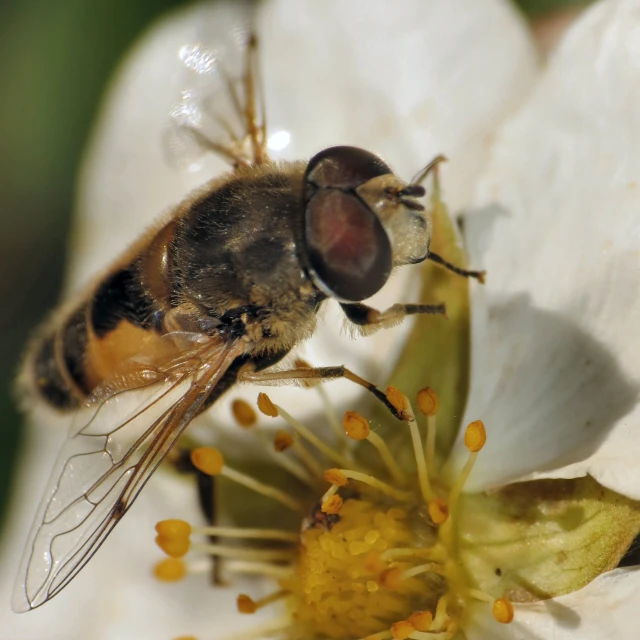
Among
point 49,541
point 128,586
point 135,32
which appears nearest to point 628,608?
point 49,541

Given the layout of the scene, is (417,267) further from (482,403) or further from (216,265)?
(216,265)

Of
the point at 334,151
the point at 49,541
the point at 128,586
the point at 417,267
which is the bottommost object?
the point at 128,586

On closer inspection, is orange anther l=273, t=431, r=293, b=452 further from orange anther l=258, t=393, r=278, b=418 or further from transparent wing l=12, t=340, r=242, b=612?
transparent wing l=12, t=340, r=242, b=612

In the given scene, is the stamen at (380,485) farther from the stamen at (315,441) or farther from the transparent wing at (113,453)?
the transparent wing at (113,453)

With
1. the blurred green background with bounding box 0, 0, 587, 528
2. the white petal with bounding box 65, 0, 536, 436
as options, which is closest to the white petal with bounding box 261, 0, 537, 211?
the white petal with bounding box 65, 0, 536, 436

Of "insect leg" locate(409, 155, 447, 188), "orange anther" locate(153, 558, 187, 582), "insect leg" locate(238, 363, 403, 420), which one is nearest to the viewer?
"insect leg" locate(238, 363, 403, 420)
